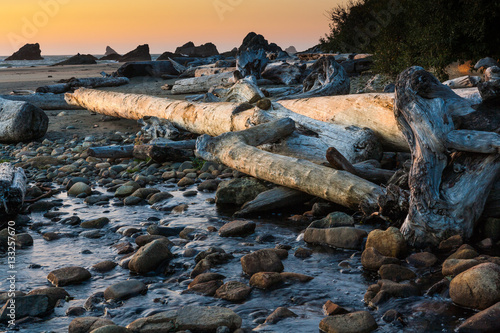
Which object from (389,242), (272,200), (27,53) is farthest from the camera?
(27,53)

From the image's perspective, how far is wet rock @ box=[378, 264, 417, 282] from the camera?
3.36m

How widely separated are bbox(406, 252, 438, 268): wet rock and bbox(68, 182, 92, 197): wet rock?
13.7 ft

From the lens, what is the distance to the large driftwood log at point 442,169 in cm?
387

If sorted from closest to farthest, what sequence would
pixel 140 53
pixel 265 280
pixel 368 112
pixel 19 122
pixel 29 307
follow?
pixel 29 307 → pixel 265 280 → pixel 368 112 → pixel 19 122 → pixel 140 53

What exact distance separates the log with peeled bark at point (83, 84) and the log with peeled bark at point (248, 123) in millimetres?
5921

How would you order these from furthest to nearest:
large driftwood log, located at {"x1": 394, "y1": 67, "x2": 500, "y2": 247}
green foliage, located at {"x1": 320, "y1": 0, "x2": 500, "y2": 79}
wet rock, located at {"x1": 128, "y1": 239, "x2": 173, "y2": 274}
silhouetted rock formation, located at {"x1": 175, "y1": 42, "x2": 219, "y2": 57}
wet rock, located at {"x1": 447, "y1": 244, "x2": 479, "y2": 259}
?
silhouetted rock formation, located at {"x1": 175, "y1": 42, "x2": 219, "y2": 57}, green foliage, located at {"x1": 320, "y1": 0, "x2": 500, "y2": 79}, large driftwood log, located at {"x1": 394, "y1": 67, "x2": 500, "y2": 247}, wet rock, located at {"x1": 128, "y1": 239, "x2": 173, "y2": 274}, wet rock, located at {"x1": 447, "y1": 244, "x2": 479, "y2": 259}

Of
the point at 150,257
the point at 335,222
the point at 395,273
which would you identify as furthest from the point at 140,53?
the point at 395,273

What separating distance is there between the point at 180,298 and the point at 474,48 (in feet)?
35.6

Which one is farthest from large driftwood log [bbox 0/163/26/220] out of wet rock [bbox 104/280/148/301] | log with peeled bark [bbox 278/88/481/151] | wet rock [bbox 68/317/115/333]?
log with peeled bark [bbox 278/88/481/151]

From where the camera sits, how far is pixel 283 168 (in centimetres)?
Answer: 523

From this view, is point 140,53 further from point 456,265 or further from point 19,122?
point 456,265

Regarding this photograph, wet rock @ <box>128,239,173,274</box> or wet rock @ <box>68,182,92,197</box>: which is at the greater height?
wet rock @ <box>68,182,92,197</box>

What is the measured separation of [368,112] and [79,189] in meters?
3.88

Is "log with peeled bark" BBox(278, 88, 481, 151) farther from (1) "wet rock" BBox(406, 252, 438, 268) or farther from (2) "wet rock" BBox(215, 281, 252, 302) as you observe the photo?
(2) "wet rock" BBox(215, 281, 252, 302)
